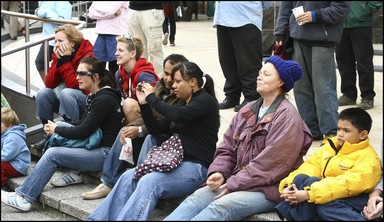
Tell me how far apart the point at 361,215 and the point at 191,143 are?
57.7 inches

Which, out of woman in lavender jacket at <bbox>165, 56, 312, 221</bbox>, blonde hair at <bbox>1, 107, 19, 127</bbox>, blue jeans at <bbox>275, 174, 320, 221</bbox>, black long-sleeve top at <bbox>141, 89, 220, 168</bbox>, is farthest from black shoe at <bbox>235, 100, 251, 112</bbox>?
blue jeans at <bbox>275, 174, 320, 221</bbox>

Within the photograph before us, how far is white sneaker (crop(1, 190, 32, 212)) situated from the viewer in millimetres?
7113

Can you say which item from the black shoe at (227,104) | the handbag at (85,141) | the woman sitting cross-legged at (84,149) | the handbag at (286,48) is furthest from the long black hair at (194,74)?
the black shoe at (227,104)

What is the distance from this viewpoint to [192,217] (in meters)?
5.92

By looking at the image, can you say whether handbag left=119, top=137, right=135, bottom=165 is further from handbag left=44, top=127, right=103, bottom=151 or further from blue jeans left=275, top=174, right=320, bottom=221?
blue jeans left=275, top=174, right=320, bottom=221

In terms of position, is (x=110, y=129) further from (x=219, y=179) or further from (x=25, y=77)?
(x=25, y=77)

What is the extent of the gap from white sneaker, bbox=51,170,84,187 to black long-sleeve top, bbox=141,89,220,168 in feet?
4.22

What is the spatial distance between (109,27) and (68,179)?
2.12 metres

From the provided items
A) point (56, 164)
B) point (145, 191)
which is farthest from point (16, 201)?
point (145, 191)

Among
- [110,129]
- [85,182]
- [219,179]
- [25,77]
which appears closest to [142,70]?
[110,129]

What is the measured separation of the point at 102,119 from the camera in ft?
23.9

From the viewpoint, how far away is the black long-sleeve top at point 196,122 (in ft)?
21.0

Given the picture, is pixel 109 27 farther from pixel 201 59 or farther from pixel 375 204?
pixel 375 204

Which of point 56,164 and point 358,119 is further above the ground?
point 358,119
